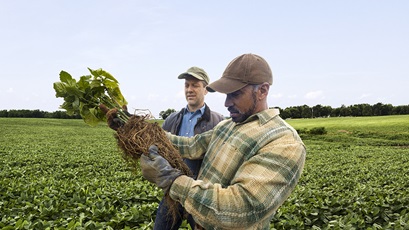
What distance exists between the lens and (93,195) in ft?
23.3

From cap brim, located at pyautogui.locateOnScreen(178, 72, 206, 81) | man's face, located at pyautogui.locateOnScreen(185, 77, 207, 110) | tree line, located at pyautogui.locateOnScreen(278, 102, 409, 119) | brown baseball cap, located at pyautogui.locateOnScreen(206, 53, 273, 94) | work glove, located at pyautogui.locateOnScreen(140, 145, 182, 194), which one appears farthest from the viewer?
tree line, located at pyautogui.locateOnScreen(278, 102, 409, 119)

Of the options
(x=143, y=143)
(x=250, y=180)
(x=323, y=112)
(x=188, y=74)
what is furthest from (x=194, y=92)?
(x=323, y=112)

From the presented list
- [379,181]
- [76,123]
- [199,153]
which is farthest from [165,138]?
[76,123]

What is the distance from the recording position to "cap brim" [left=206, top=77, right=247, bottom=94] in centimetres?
223

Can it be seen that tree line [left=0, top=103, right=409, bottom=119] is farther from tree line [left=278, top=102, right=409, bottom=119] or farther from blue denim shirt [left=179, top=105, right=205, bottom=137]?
blue denim shirt [left=179, top=105, right=205, bottom=137]

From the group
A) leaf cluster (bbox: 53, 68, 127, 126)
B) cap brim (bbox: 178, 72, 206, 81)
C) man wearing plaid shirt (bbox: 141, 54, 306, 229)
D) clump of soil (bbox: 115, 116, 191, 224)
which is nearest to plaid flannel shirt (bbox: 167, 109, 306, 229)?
man wearing plaid shirt (bbox: 141, 54, 306, 229)

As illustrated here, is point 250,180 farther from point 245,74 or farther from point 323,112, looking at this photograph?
point 323,112

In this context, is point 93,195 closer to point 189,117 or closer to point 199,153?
point 189,117

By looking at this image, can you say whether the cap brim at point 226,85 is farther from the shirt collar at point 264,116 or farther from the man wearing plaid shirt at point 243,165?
the shirt collar at point 264,116

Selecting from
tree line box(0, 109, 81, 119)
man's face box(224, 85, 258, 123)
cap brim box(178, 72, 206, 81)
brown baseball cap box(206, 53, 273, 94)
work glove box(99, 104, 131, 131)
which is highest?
cap brim box(178, 72, 206, 81)

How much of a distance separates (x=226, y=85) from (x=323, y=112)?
257 ft

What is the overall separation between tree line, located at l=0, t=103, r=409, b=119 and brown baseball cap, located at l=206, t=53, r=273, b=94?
222 ft

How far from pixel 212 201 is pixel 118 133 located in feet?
4.27

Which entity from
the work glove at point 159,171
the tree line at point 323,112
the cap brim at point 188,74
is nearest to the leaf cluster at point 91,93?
the cap brim at point 188,74
